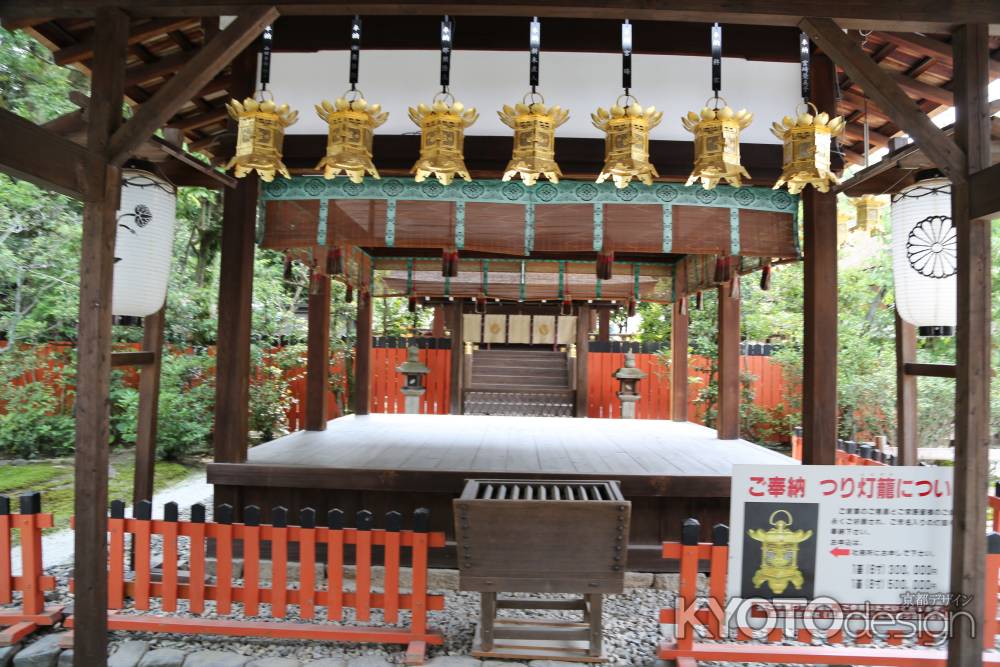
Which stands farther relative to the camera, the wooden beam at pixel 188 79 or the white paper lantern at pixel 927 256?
the white paper lantern at pixel 927 256

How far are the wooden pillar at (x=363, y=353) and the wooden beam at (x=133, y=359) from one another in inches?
174

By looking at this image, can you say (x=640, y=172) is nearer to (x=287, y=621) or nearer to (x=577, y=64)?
(x=577, y=64)

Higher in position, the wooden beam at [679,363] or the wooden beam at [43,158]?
the wooden beam at [43,158]

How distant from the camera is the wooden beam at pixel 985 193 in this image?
2.71 metres

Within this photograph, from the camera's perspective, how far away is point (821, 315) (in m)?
4.54

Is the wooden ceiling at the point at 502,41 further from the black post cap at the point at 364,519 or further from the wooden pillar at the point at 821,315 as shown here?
the black post cap at the point at 364,519

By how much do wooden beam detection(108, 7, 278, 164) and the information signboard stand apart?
12.1ft

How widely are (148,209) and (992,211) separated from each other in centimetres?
536

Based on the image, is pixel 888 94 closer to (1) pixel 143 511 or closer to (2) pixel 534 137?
(2) pixel 534 137

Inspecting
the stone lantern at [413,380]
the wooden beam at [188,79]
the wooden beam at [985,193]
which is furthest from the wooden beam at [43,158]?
the stone lantern at [413,380]

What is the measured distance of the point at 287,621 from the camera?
4031mm

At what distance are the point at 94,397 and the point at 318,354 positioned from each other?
4311mm

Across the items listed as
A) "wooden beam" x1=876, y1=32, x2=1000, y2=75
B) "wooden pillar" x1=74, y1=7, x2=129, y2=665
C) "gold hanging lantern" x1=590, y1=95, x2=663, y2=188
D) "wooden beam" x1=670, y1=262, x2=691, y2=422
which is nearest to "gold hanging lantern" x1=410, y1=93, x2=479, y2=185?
"gold hanging lantern" x1=590, y1=95, x2=663, y2=188

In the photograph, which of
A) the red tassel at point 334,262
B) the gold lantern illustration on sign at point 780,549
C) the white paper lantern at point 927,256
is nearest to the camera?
the gold lantern illustration on sign at point 780,549
